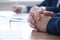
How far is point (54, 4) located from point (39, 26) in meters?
0.30

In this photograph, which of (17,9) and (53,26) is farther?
(17,9)

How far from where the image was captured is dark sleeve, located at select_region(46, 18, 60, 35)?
766 millimetres

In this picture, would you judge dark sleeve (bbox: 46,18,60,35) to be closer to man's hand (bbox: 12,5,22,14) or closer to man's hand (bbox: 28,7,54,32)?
man's hand (bbox: 28,7,54,32)

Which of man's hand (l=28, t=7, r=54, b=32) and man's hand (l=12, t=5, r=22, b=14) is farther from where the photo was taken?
man's hand (l=12, t=5, r=22, b=14)

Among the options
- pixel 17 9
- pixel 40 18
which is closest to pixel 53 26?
pixel 40 18

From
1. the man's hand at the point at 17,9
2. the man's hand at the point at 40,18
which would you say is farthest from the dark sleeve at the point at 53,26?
the man's hand at the point at 17,9

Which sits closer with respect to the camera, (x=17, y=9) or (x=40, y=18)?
(x=40, y=18)

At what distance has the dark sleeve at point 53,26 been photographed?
2.51 ft

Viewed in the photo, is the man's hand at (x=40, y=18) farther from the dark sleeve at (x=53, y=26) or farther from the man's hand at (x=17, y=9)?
the man's hand at (x=17, y=9)

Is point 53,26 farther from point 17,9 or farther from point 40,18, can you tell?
point 17,9

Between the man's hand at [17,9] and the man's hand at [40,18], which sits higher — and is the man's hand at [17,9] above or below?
above

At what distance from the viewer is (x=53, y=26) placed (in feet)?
2.56

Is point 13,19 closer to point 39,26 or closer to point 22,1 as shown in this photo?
point 39,26

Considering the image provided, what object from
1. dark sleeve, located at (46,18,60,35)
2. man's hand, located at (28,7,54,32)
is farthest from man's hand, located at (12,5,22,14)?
dark sleeve, located at (46,18,60,35)
